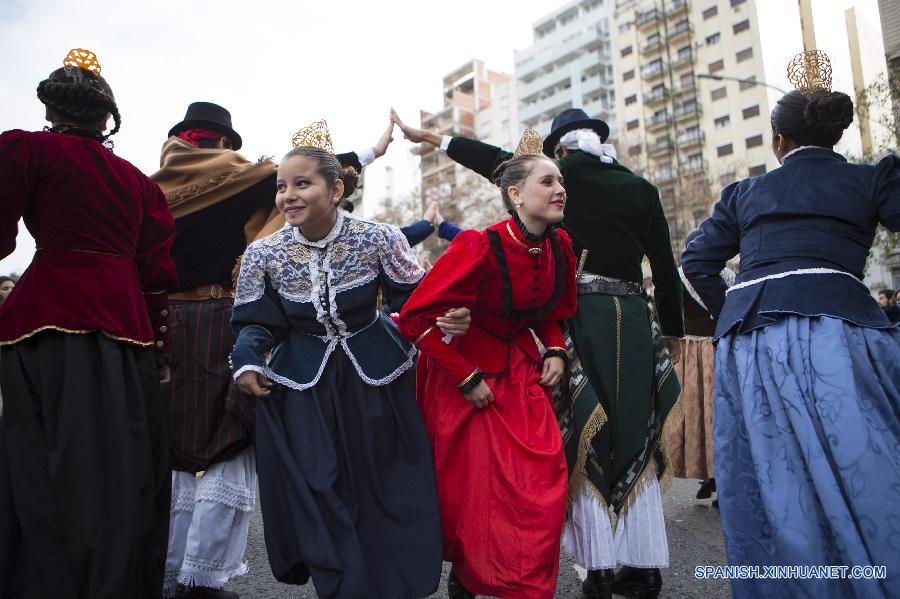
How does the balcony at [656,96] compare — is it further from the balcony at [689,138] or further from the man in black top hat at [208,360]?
the man in black top hat at [208,360]

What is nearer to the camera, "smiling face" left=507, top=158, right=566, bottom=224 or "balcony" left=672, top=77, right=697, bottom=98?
"smiling face" left=507, top=158, right=566, bottom=224

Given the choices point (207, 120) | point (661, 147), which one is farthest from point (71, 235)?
point (661, 147)

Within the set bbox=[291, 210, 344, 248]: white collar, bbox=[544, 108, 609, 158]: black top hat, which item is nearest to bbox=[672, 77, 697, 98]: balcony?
bbox=[544, 108, 609, 158]: black top hat

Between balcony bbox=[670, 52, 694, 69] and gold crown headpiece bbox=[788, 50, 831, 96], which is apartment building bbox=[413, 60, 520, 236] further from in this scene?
gold crown headpiece bbox=[788, 50, 831, 96]

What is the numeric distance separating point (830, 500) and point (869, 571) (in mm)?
209

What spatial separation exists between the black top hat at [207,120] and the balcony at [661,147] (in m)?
45.7

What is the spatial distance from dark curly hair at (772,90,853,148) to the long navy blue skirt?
1.80 meters

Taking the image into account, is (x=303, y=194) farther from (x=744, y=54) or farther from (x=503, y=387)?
(x=744, y=54)

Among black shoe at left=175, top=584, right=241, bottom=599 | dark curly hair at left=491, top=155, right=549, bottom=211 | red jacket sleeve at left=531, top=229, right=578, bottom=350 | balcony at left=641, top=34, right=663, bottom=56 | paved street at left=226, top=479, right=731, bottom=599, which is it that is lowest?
paved street at left=226, top=479, right=731, bottom=599

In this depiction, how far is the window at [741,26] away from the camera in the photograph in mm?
42969

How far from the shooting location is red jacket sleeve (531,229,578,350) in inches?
113

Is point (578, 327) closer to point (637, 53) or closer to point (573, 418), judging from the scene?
point (573, 418)

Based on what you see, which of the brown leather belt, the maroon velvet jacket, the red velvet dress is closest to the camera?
the maroon velvet jacket

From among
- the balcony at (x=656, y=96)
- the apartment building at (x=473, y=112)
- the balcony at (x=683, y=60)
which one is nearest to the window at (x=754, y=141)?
the balcony at (x=656, y=96)
